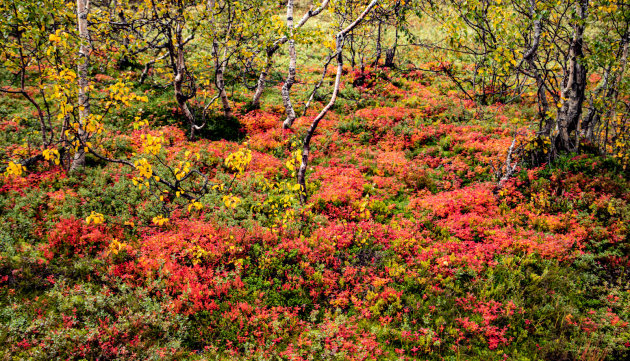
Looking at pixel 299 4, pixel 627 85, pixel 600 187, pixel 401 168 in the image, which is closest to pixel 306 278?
pixel 401 168

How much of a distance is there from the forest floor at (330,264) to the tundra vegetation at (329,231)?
0.05 meters

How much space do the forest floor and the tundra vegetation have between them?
0.05m

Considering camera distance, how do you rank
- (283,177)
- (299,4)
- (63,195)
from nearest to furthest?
(63,195) → (283,177) → (299,4)

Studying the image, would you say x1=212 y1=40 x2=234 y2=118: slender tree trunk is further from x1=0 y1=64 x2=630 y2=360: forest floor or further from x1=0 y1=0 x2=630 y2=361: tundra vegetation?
x1=0 y1=64 x2=630 y2=360: forest floor

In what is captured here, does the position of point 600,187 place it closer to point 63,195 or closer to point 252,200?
point 252,200

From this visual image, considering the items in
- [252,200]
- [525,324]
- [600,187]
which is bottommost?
[525,324]

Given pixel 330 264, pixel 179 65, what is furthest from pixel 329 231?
pixel 179 65

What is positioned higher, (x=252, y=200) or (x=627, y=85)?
(x=627, y=85)

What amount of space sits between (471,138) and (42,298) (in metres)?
15.8

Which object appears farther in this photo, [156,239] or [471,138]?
[471,138]

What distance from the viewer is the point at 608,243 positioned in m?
8.50

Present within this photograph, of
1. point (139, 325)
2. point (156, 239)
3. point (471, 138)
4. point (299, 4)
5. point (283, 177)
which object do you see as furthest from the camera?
point (299, 4)

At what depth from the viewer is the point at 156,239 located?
29.0ft

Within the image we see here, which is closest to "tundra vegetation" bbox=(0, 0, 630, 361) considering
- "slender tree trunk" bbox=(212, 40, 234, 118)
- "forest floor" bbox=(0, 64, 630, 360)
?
"forest floor" bbox=(0, 64, 630, 360)
